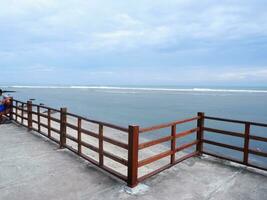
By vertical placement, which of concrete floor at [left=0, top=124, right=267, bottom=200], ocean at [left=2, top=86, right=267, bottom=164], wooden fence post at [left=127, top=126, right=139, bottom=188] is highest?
wooden fence post at [left=127, top=126, right=139, bottom=188]

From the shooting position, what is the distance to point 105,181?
457 cm

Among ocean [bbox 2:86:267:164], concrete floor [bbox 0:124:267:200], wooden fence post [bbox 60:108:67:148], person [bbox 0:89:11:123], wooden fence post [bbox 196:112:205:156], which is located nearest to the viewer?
concrete floor [bbox 0:124:267:200]

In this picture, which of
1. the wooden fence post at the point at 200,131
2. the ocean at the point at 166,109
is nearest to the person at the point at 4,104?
the ocean at the point at 166,109

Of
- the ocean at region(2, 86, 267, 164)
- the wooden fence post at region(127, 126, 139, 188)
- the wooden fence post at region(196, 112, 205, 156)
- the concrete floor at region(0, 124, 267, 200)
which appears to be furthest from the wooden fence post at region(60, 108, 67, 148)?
the ocean at region(2, 86, 267, 164)

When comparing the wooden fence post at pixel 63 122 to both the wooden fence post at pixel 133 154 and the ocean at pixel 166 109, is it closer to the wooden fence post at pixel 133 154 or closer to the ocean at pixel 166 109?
the wooden fence post at pixel 133 154

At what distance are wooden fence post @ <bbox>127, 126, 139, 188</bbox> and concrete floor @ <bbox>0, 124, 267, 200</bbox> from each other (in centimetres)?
16

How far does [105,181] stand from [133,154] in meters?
A: 0.86

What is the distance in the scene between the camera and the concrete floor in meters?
4.05

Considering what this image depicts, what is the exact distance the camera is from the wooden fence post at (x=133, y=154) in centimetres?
425

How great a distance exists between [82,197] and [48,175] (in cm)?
125

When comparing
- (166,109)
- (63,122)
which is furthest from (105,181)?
(166,109)

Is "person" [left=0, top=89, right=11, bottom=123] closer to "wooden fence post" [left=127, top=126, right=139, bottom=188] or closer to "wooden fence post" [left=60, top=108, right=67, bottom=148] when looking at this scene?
"wooden fence post" [left=60, top=108, right=67, bottom=148]

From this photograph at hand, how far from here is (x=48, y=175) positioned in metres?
4.79

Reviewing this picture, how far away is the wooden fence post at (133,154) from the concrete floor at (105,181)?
0.16 metres
